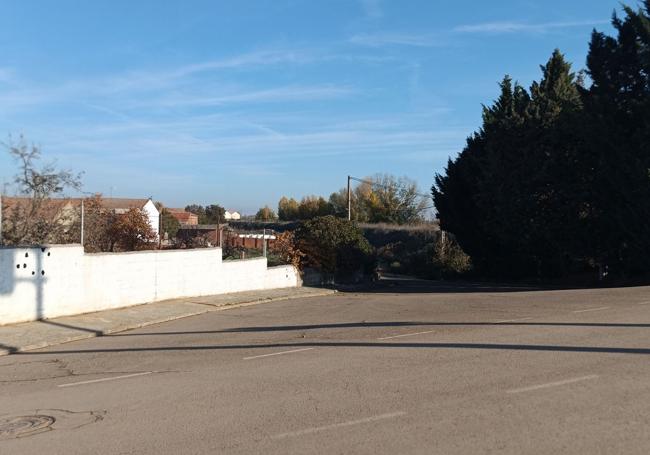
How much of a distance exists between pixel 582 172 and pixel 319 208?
2716 inches

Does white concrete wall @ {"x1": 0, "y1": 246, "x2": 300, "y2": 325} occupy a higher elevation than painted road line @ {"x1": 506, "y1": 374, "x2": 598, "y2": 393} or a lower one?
higher

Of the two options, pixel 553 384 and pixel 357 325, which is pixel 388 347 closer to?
pixel 553 384

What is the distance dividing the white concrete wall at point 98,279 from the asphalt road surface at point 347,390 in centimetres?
272

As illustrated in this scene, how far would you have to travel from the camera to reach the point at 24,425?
22.9 ft

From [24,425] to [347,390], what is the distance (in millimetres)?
3629

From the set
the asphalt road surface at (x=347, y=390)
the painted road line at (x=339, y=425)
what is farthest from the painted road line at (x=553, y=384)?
Result: the painted road line at (x=339, y=425)

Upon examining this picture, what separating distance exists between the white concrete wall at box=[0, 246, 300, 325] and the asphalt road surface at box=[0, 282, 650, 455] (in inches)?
107

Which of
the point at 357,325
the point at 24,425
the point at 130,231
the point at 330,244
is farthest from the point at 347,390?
the point at 330,244

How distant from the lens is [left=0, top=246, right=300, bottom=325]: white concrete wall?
15.1m

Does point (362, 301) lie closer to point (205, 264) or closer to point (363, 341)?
point (205, 264)

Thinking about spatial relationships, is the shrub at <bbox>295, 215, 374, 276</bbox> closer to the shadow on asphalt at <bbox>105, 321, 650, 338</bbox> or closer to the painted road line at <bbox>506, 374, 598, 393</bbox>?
the shadow on asphalt at <bbox>105, 321, 650, 338</bbox>

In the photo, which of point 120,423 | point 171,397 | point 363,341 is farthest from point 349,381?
point 363,341

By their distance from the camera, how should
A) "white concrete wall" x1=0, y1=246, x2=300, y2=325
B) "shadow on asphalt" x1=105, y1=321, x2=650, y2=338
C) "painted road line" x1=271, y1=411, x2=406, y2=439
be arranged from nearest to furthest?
"painted road line" x1=271, y1=411, x2=406, y2=439
"shadow on asphalt" x1=105, y1=321, x2=650, y2=338
"white concrete wall" x1=0, y1=246, x2=300, y2=325

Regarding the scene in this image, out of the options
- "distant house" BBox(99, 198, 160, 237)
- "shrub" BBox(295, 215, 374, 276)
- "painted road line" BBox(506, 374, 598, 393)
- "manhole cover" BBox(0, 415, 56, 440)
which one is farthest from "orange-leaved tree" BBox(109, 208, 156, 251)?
"painted road line" BBox(506, 374, 598, 393)
